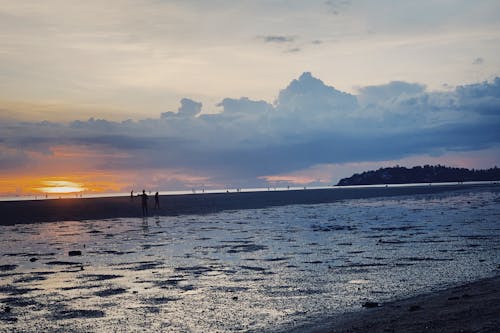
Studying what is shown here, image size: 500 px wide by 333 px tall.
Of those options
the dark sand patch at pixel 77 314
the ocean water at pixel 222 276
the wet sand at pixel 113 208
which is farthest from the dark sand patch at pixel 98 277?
the wet sand at pixel 113 208

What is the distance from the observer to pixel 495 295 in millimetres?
14758

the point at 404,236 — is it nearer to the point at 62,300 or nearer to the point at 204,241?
the point at 204,241

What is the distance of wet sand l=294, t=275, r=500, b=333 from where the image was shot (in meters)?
11.9

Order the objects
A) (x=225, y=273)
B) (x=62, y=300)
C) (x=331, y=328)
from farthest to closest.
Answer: (x=225, y=273)
(x=62, y=300)
(x=331, y=328)

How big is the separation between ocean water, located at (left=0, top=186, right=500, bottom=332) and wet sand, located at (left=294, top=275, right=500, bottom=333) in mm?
994

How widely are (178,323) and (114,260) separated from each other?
1339 centimetres

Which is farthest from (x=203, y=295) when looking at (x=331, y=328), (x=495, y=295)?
(x=495, y=295)

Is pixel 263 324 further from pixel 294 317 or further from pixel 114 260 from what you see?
pixel 114 260

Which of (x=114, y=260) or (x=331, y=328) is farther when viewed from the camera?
(x=114, y=260)

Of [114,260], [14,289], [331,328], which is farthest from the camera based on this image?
[114,260]

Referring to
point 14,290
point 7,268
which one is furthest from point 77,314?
point 7,268

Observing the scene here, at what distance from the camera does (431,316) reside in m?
13.1

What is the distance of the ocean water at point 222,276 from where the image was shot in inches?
A: 605

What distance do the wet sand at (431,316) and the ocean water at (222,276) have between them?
99cm
